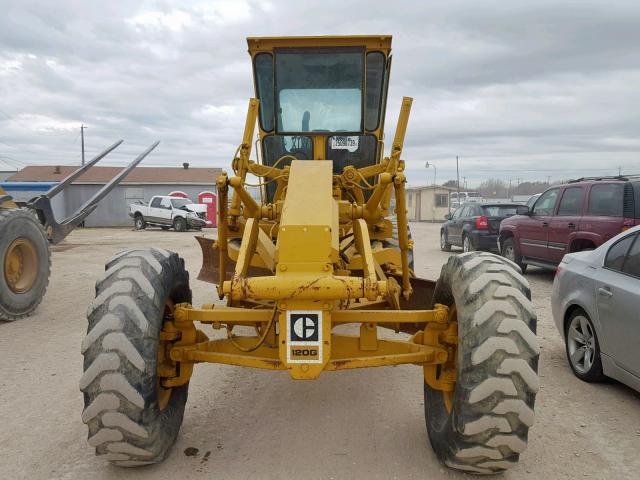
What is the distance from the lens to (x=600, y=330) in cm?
506

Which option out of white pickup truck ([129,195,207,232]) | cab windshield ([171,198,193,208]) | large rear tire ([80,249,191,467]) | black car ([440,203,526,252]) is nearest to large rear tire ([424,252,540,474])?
large rear tire ([80,249,191,467])

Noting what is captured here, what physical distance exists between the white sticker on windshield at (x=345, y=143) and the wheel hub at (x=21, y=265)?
203 inches

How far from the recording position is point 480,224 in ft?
52.7

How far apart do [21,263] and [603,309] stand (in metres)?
7.99

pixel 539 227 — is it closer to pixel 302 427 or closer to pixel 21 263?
pixel 302 427

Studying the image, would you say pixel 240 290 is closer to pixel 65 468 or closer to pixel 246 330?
pixel 65 468

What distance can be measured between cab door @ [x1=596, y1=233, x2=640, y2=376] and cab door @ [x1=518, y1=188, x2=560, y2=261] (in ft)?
21.1

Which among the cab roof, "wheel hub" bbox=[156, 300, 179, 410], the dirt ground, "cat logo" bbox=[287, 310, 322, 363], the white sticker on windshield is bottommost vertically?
the dirt ground

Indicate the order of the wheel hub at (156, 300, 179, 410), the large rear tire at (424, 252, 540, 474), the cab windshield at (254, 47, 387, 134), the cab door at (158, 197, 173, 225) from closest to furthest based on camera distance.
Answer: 1. the large rear tire at (424, 252, 540, 474)
2. the wheel hub at (156, 300, 179, 410)
3. the cab windshield at (254, 47, 387, 134)
4. the cab door at (158, 197, 173, 225)

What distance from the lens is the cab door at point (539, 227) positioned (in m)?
11.5

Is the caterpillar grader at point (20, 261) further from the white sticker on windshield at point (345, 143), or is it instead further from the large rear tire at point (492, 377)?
the large rear tire at point (492, 377)

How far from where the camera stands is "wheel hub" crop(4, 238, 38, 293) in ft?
27.7

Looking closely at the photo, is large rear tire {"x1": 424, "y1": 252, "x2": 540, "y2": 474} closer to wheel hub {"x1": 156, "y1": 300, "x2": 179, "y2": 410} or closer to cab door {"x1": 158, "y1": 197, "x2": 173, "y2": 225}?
wheel hub {"x1": 156, "y1": 300, "x2": 179, "y2": 410}

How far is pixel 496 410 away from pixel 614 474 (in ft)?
3.60
